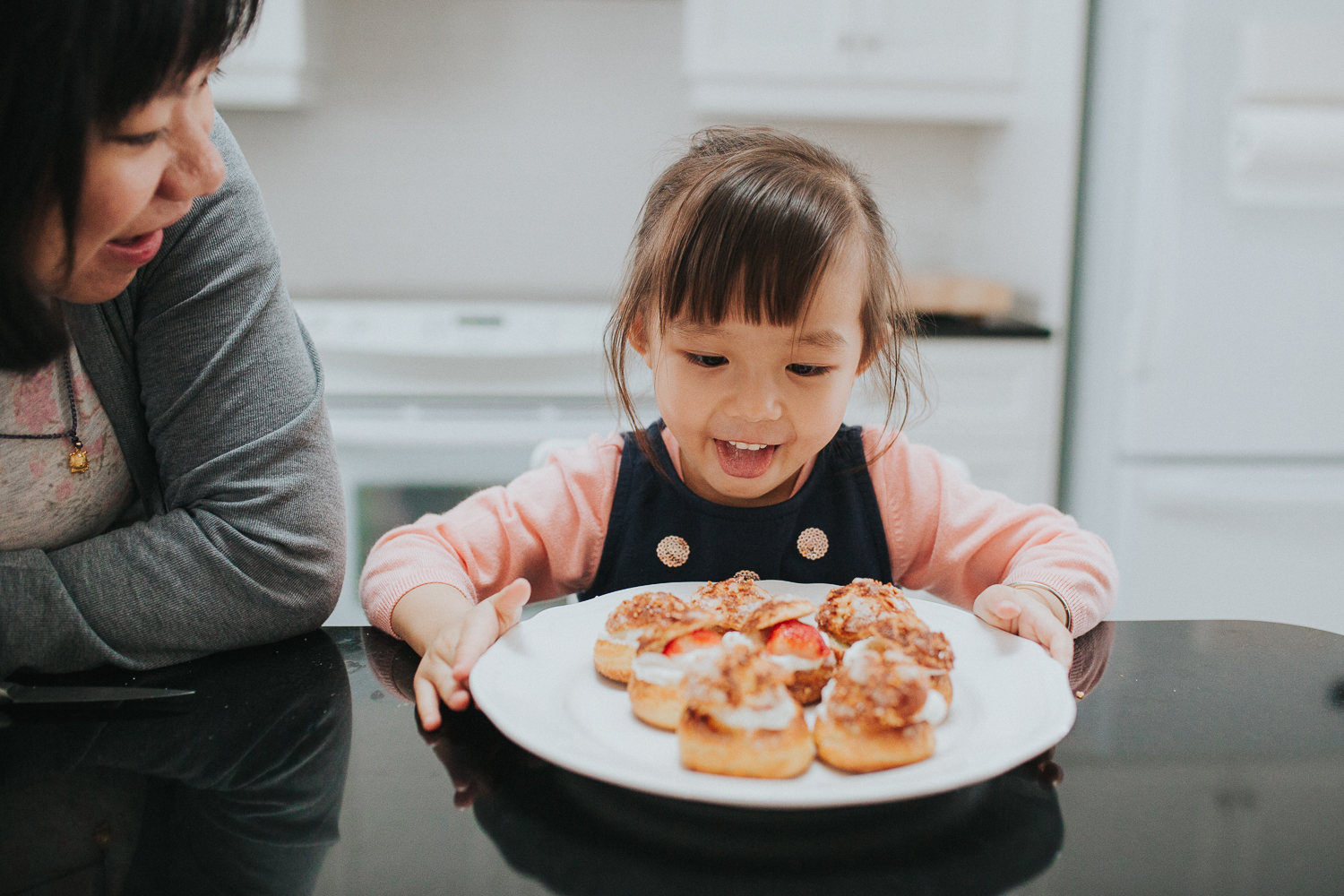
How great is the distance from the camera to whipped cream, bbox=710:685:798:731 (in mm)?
585

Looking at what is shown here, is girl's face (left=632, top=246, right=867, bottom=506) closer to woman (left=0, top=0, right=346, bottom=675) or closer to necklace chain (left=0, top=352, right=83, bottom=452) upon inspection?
woman (left=0, top=0, right=346, bottom=675)

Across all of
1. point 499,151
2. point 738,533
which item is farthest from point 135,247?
point 499,151

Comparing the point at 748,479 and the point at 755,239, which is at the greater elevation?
the point at 755,239

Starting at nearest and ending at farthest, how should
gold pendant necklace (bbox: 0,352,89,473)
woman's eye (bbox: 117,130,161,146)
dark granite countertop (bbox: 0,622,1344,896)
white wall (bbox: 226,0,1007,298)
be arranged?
dark granite countertop (bbox: 0,622,1344,896), woman's eye (bbox: 117,130,161,146), gold pendant necklace (bbox: 0,352,89,473), white wall (bbox: 226,0,1007,298)

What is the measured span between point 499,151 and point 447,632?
7.89 feet

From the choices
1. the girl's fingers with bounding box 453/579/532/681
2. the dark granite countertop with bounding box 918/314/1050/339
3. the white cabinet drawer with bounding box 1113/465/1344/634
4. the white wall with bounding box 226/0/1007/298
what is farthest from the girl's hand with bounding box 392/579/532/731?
the white wall with bounding box 226/0/1007/298

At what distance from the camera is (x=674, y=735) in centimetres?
66

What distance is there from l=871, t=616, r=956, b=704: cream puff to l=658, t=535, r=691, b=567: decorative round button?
15.4 inches

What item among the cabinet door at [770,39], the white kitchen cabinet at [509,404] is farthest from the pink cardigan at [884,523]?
the cabinet door at [770,39]

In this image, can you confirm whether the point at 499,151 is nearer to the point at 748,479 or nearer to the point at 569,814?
the point at 748,479

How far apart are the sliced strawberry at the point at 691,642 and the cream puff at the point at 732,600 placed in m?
0.03

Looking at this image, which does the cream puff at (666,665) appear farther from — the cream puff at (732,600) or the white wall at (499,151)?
the white wall at (499,151)

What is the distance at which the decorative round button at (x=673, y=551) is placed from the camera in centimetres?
111

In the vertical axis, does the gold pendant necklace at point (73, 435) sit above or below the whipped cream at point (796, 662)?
above
